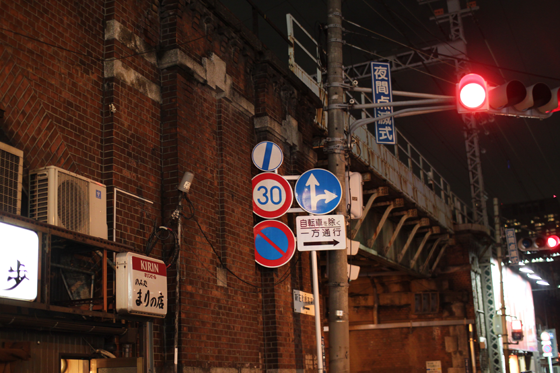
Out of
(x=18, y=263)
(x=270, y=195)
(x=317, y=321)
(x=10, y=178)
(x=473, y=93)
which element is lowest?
(x=317, y=321)

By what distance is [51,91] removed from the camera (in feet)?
26.3

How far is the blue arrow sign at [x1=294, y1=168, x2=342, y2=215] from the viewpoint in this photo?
10.7 m

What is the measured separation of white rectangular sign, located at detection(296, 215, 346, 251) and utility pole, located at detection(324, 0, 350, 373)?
265 millimetres

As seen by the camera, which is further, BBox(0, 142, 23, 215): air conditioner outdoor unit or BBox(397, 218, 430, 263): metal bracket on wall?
BBox(397, 218, 430, 263): metal bracket on wall

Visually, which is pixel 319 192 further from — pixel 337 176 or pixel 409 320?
pixel 409 320

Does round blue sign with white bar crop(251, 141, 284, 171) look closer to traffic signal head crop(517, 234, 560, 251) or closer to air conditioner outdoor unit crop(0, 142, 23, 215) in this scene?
air conditioner outdoor unit crop(0, 142, 23, 215)

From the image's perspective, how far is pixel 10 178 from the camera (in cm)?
699

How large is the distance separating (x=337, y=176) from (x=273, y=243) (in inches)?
73.7

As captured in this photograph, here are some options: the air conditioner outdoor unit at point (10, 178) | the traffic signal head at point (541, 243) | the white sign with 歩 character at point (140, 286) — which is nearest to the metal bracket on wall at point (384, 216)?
the traffic signal head at point (541, 243)

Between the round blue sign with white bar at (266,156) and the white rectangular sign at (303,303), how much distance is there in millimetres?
2605

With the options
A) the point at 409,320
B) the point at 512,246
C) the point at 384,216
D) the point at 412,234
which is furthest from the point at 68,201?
the point at 512,246

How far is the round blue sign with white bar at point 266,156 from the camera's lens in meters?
11.9

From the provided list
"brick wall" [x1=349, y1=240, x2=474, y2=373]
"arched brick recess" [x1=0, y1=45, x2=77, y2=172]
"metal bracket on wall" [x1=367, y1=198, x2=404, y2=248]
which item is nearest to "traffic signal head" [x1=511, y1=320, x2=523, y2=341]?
"brick wall" [x1=349, y1=240, x2=474, y2=373]

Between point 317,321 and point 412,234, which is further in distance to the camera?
point 412,234
